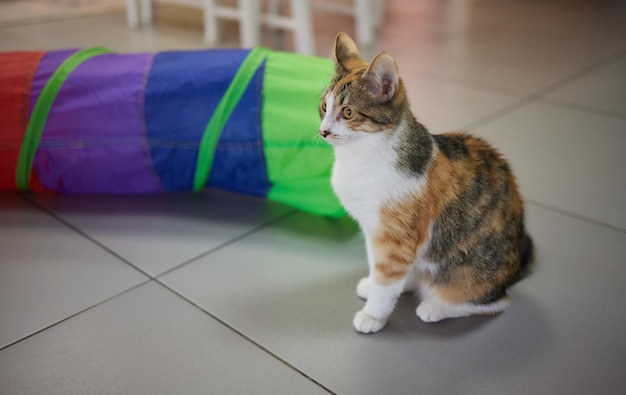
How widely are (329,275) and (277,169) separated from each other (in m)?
0.36

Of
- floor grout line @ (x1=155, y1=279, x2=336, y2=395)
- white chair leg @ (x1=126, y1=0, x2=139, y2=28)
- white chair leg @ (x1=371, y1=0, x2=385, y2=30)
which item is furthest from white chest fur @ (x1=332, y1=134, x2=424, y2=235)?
white chair leg @ (x1=126, y1=0, x2=139, y2=28)

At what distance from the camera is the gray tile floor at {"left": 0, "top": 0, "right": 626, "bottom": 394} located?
1.15 metres

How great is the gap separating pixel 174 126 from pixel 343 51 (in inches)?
25.5

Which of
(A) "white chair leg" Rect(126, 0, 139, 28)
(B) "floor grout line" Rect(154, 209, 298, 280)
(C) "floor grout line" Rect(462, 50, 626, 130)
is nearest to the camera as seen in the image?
(B) "floor grout line" Rect(154, 209, 298, 280)

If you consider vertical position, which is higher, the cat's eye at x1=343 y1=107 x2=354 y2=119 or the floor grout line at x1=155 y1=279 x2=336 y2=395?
the cat's eye at x1=343 y1=107 x2=354 y2=119

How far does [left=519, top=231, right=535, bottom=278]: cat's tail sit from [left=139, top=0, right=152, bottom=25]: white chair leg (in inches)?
115

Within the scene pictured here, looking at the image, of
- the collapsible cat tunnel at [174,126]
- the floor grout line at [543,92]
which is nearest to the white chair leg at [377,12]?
the floor grout line at [543,92]

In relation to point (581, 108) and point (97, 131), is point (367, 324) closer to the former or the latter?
point (97, 131)

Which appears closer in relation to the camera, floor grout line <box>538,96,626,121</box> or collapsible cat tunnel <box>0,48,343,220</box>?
collapsible cat tunnel <box>0,48,343,220</box>

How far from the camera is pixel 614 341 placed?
1.23m

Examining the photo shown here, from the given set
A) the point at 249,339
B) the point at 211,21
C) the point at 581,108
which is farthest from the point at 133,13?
the point at 249,339

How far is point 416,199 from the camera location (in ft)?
3.81

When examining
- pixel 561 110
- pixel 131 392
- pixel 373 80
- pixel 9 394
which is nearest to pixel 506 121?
pixel 561 110

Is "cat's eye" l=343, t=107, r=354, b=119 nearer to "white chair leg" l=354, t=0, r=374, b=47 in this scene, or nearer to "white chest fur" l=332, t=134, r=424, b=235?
"white chest fur" l=332, t=134, r=424, b=235
